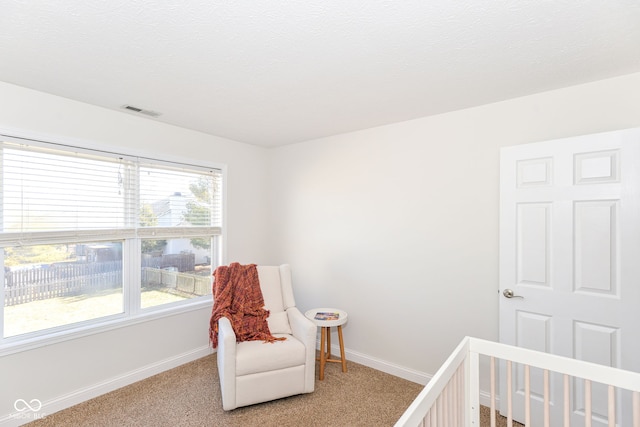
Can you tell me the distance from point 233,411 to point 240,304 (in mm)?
816

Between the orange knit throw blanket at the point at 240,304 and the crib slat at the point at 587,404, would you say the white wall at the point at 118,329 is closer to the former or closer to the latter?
the orange knit throw blanket at the point at 240,304

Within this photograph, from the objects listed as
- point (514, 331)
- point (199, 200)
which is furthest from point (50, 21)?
point (514, 331)

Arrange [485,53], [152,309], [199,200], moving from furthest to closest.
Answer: [199,200] → [152,309] → [485,53]

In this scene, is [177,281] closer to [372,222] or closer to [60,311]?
[60,311]

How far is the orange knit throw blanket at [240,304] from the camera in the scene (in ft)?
8.59

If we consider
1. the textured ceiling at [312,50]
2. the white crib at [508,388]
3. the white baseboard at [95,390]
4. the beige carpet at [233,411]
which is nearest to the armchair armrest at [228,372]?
the beige carpet at [233,411]

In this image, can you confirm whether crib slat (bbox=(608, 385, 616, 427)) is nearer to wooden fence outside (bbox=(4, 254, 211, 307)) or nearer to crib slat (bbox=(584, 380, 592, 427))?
crib slat (bbox=(584, 380, 592, 427))

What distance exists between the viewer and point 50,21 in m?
1.39

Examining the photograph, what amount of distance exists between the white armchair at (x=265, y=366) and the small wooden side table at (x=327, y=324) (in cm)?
23

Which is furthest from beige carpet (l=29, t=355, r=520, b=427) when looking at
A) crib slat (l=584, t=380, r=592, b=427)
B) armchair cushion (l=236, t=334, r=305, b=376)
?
crib slat (l=584, t=380, r=592, b=427)

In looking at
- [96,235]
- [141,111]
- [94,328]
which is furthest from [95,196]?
[94,328]

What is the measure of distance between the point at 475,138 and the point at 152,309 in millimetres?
3221

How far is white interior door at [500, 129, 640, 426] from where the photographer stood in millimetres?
1793

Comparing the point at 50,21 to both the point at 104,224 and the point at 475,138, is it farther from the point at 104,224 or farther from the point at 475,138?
the point at 475,138
